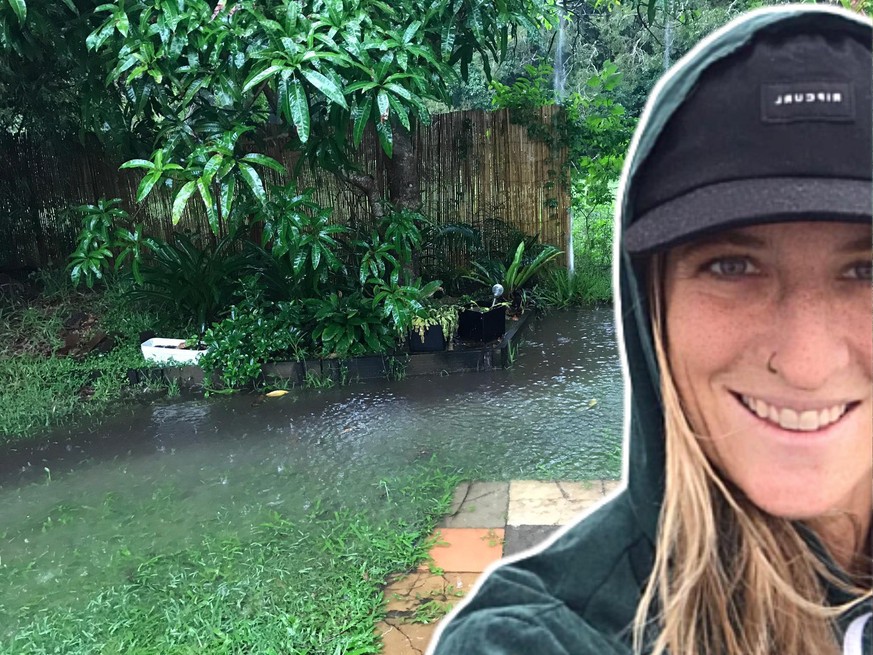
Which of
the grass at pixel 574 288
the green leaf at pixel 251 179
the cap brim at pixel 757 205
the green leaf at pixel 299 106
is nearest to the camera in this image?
the cap brim at pixel 757 205

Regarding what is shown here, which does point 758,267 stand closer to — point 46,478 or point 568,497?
point 568,497

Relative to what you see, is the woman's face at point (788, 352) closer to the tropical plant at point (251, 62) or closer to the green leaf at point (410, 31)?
the tropical plant at point (251, 62)

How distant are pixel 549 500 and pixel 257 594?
3.85ft

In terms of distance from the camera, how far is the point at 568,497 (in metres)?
2.63

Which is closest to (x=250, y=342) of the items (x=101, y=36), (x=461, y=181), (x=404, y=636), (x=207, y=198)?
(x=207, y=198)

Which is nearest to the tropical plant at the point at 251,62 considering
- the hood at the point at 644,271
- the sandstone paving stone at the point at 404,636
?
the sandstone paving stone at the point at 404,636

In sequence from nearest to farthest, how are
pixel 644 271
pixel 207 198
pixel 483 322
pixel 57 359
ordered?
pixel 644 271, pixel 207 198, pixel 483 322, pixel 57 359

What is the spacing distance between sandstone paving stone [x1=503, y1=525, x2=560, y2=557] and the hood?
1665 mm

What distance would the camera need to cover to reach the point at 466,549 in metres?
2.34

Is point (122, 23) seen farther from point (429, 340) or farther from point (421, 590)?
point (421, 590)

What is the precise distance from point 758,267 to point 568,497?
2279 mm

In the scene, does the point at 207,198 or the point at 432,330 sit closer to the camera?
the point at 207,198

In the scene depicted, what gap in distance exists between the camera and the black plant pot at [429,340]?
4492mm

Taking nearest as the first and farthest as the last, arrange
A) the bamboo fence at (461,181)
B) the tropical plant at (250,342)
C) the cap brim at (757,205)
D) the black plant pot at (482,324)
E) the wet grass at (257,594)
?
the cap brim at (757,205), the wet grass at (257,594), the tropical plant at (250,342), the black plant pot at (482,324), the bamboo fence at (461,181)
